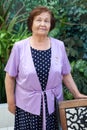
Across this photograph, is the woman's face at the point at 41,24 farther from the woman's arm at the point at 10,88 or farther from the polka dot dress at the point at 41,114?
the woman's arm at the point at 10,88

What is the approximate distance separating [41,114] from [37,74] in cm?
31

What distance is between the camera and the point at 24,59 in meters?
2.23

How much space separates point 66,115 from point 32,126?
26 centimetres

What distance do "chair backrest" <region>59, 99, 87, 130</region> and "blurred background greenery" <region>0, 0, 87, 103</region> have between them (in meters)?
2.05

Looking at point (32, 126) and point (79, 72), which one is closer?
point (32, 126)

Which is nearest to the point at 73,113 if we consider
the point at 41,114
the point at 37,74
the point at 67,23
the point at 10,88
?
the point at 41,114

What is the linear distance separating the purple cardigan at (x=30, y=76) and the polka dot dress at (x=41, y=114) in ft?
0.09

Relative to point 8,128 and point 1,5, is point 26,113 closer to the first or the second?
point 8,128

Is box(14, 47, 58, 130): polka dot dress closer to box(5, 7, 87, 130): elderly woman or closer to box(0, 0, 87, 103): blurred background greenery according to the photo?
box(5, 7, 87, 130): elderly woman

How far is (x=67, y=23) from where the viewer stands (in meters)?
4.86

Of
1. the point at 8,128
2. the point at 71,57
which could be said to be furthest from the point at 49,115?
the point at 71,57

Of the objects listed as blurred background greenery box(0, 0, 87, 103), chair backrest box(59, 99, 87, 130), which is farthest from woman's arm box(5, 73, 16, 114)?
blurred background greenery box(0, 0, 87, 103)

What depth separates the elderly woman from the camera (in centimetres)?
222

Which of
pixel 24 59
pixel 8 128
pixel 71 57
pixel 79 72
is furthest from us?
pixel 71 57
